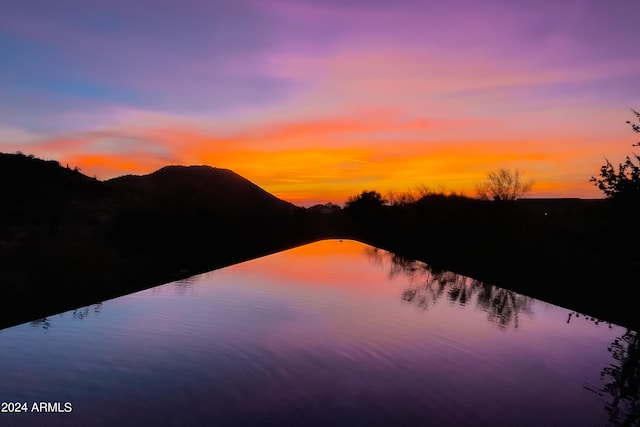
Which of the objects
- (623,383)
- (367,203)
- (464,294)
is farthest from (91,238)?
(367,203)

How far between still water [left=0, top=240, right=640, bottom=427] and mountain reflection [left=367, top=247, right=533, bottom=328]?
8.4 inches

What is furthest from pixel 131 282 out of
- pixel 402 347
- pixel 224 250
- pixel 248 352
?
pixel 224 250

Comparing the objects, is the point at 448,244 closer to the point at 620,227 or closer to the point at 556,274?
the point at 556,274

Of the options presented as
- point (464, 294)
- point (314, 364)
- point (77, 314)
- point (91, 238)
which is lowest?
point (77, 314)

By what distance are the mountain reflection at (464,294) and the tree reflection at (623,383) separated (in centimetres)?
323

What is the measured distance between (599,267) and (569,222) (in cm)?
2029

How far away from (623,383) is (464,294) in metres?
12.0

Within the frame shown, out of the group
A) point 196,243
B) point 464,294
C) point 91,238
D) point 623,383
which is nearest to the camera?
point 623,383

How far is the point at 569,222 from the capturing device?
4312 centimetres

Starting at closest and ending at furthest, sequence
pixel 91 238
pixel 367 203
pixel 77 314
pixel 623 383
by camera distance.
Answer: pixel 623 383
pixel 77 314
pixel 91 238
pixel 367 203

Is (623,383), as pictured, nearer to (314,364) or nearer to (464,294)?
(314,364)

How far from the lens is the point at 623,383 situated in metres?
11.2

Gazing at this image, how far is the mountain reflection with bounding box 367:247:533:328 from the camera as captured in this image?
62.7 feet

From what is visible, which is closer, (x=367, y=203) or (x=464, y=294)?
(x=464, y=294)
